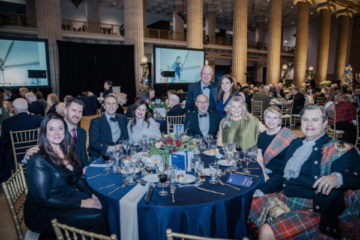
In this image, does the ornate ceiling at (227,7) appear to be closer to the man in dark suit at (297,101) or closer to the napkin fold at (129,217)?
the man in dark suit at (297,101)

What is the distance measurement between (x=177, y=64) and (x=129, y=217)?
12.7 metres

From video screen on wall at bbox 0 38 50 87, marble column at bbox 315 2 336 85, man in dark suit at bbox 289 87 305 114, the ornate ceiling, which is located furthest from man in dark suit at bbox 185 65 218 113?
marble column at bbox 315 2 336 85

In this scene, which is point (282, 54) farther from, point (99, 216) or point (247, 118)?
point (99, 216)

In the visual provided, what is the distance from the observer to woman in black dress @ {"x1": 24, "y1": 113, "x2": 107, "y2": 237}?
1.74m

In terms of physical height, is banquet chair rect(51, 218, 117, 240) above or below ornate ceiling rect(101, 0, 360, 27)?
below

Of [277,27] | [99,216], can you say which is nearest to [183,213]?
Answer: [99,216]

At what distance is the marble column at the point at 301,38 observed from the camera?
660 inches

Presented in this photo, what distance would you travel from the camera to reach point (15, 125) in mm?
3672

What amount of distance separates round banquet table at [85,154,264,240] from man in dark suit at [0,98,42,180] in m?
2.59

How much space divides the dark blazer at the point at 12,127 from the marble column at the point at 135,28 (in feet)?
28.9

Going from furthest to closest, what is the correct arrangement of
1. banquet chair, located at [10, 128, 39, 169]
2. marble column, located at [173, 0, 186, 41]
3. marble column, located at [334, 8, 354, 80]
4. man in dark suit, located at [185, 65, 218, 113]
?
marble column, located at [334, 8, 354, 80], marble column, located at [173, 0, 186, 41], man in dark suit, located at [185, 65, 218, 113], banquet chair, located at [10, 128, 39, 169]

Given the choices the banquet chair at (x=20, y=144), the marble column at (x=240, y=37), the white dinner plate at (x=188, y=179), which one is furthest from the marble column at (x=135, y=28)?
the white dinner plate at (x=188, y=179)

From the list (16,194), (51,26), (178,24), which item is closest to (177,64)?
(178,24)

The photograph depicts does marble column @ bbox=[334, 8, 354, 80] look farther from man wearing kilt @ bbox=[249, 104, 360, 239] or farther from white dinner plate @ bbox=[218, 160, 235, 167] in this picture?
white dinner plate @ bbox=[218, 160, 235, 167]
